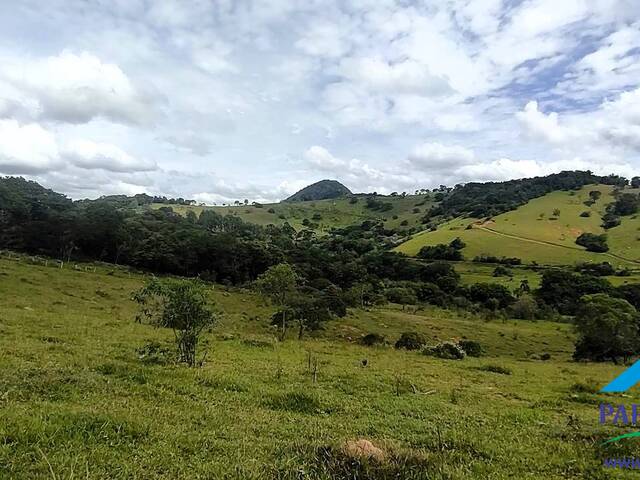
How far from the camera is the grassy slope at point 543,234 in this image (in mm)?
123500

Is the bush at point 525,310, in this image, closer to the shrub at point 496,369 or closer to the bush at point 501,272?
the bush at point 501,272

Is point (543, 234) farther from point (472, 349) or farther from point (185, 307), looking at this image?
point (185, 307)

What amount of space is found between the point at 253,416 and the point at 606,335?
143 ft

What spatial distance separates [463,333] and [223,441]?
4933 cm

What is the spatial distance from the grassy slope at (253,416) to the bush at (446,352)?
9529mm

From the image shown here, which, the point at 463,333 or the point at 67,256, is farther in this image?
the point at 67,256

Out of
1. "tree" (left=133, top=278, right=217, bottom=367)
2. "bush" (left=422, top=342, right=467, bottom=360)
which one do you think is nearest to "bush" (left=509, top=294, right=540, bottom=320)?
"bush" (left=422, top=342, right=467, bottom=360)

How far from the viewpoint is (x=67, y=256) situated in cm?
7112

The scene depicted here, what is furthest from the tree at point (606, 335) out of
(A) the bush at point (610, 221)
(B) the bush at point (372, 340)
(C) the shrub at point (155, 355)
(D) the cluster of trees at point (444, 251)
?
(A) the bush at point (610, 221)

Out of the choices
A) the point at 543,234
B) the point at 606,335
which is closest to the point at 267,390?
the point at 606,335

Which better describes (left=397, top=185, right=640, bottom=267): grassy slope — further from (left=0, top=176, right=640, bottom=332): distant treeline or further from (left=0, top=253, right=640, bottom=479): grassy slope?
(left=0, top=253, right=640, bottom=479): grassy slope

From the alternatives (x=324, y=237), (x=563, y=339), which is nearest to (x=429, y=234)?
(x=324, y=237)

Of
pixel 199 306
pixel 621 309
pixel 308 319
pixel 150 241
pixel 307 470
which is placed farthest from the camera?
pixel 150 241

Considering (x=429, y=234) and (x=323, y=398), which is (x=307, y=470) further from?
(x=429, y=234)
